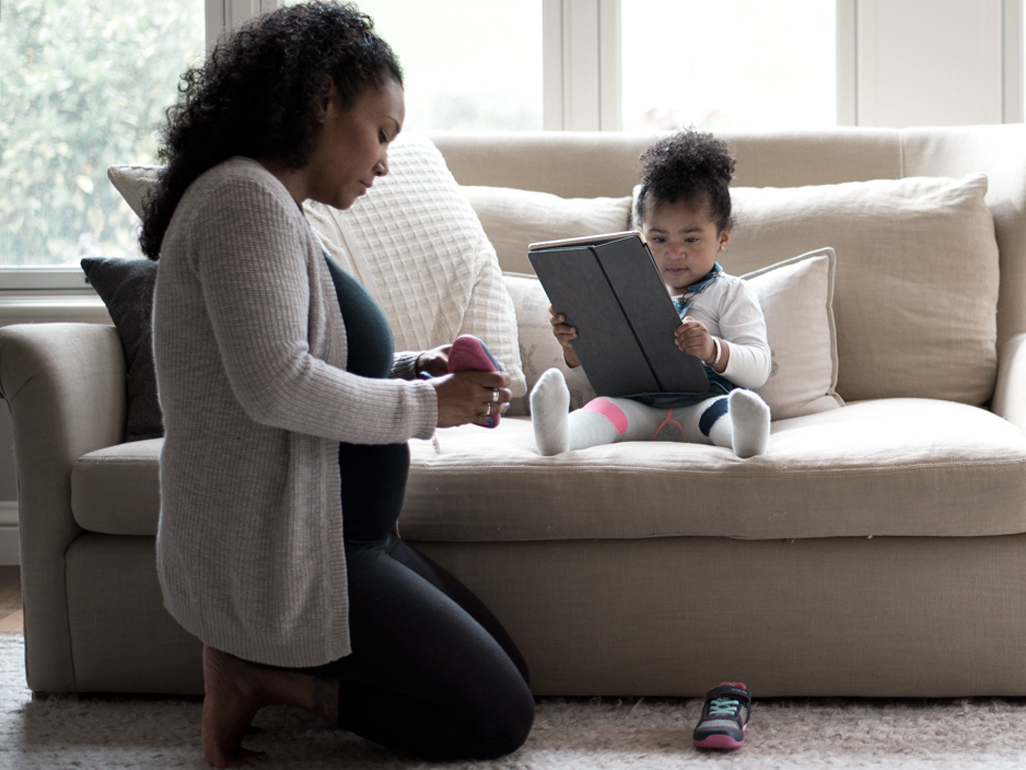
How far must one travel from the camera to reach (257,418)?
110 centimetres

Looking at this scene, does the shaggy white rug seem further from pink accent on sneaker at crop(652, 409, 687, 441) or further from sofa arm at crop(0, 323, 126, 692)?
pink accent on sneaker at crop(652, 409, 687, 441)

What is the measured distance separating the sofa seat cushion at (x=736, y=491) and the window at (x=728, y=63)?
154 centimetres

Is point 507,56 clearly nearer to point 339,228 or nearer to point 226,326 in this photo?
point 339,228

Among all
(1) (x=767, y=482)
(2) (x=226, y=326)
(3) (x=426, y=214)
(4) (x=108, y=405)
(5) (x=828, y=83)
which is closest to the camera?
(2) (x=226, y=326)

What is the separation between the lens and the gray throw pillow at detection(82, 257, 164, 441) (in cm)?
173

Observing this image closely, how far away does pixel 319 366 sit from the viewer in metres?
1.10

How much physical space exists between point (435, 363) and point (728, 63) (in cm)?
177

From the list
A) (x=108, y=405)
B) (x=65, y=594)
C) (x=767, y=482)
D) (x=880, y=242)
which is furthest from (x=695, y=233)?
(x=65, y=594)

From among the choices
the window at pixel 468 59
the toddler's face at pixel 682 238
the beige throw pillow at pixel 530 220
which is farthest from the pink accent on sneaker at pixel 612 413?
the window at pixel 468 59

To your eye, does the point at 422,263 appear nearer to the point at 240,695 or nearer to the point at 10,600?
the point at 240,695

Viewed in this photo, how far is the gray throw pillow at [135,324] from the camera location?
5.68ft

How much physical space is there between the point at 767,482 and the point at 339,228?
3.13ft

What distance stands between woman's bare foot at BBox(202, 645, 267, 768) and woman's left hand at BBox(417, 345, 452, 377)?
0.47 m

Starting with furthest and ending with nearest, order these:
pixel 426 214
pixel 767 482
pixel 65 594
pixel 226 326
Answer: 1. pixel 426 214
2. pixel 65 594
3. pixel 767 482
4. pixel 226 326
